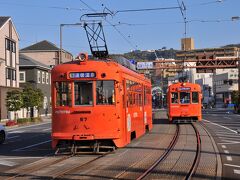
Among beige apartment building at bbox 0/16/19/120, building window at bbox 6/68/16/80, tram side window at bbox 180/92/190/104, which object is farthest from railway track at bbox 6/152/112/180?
building window at bbox 6/68/16/80

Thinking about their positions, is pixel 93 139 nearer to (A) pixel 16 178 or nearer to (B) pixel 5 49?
(A) pixel 16 178

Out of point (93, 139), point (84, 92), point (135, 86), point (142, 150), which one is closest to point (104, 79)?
point (84, 92)

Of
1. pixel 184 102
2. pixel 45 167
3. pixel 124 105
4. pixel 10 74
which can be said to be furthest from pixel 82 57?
pixel 10 74

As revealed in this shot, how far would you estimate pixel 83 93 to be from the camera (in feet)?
52.5

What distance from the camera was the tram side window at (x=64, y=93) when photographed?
52.5ft

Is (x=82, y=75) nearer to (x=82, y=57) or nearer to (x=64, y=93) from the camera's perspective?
(x=82, y=57)

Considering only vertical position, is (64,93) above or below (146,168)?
above

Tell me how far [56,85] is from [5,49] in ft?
128

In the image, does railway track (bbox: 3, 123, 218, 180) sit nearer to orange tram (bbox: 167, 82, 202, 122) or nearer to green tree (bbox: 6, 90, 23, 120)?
orange tram (bbox: 167, 82, 202, 122)

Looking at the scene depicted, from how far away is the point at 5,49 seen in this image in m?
53.5

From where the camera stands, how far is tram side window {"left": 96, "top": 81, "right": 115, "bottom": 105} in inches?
626

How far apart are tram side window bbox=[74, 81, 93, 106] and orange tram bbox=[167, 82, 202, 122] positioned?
1978 cm

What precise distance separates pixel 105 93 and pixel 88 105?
0.69 meters

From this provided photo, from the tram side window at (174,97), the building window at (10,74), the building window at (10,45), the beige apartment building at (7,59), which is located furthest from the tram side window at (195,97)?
the building window at (10,45)
